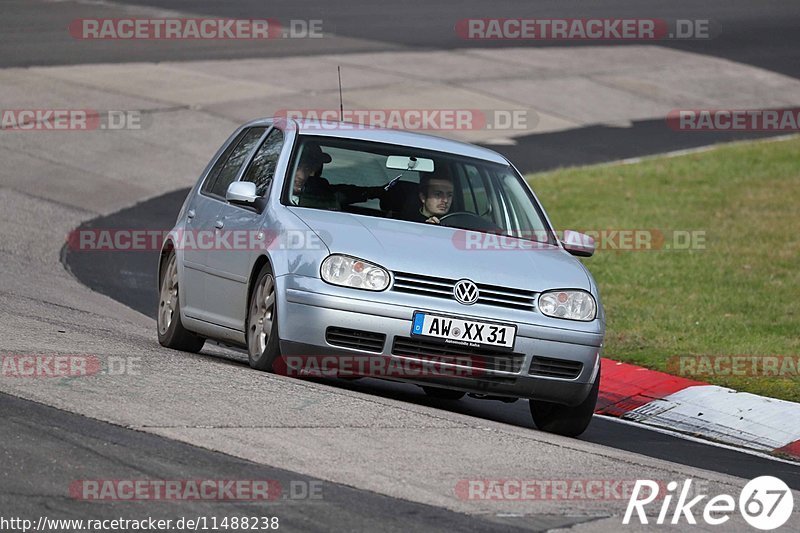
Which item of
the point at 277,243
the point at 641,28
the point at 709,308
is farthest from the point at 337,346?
the point at 641,28

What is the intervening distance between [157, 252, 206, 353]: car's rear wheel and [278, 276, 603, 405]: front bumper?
5.93 ft

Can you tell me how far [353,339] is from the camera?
8297 mm

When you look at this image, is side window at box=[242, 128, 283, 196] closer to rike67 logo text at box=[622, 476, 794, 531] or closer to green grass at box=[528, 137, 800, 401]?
rike67 logo text at box=[622, 476, 794, 531]

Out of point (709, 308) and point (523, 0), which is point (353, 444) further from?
point (523, 0)

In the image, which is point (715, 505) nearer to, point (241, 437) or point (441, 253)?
point (241, 437)

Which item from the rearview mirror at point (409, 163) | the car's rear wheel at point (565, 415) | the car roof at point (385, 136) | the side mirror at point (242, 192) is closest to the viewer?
the car's rear wheel at point (565, 415)

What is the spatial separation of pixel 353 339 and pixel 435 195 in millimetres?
1539

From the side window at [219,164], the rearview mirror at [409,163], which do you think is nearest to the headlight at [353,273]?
the rearview mirror at [409,163]

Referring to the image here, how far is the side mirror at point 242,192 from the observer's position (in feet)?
29.8

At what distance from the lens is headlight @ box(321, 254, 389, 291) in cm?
828

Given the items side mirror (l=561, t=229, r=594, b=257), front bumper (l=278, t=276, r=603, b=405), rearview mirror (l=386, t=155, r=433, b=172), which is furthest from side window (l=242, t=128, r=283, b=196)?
side mirror (l=561, t=229, r=594, b=257)

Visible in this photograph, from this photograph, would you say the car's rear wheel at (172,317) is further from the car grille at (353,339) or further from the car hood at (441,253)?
the car grille at (353,339)

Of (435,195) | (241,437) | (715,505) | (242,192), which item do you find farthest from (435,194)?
(715,505)

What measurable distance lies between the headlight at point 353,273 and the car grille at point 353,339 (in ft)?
0.81
